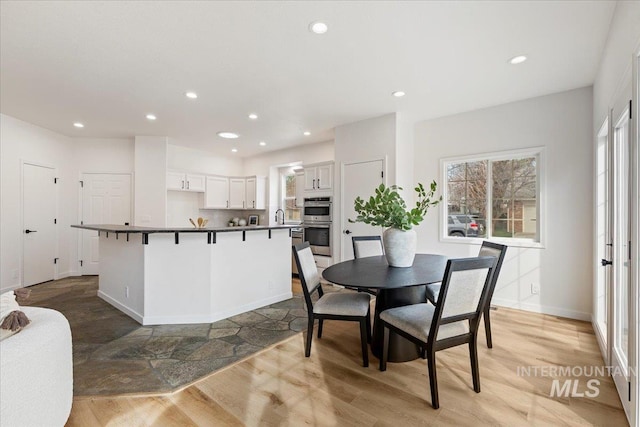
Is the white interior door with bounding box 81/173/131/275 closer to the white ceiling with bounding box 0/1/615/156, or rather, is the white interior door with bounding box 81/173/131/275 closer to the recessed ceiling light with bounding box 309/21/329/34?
the white ceiling with bounding box 0/1/615/156

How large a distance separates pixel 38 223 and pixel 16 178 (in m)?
0.80

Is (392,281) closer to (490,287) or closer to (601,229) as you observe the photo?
(490,287)

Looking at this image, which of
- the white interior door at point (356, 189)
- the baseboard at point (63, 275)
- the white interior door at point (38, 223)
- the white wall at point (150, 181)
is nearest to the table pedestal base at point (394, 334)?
the white interior door at point (356, 189)

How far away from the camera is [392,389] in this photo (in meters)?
1.99

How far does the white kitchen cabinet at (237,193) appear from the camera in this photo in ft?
22.3

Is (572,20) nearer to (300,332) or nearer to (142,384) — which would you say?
(300,332)

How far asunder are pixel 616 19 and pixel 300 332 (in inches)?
142

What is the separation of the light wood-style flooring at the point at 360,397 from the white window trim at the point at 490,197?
4.51 ft

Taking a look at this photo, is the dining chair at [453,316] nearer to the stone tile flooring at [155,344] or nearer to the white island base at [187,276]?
the stone tile flooring at [155,344]

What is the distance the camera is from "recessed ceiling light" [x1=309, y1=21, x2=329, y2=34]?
2.16 m

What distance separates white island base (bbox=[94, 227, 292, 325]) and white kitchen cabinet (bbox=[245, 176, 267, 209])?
3.04m

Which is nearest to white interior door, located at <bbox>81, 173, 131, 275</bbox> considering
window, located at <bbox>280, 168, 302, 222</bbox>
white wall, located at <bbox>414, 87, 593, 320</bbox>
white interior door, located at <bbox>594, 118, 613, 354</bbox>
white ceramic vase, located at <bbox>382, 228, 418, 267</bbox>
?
window, located at <bbox>280, 168, 302, 222</bbox>

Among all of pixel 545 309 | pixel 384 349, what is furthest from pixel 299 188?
pixel 545 309

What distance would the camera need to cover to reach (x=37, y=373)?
1.34 metres
